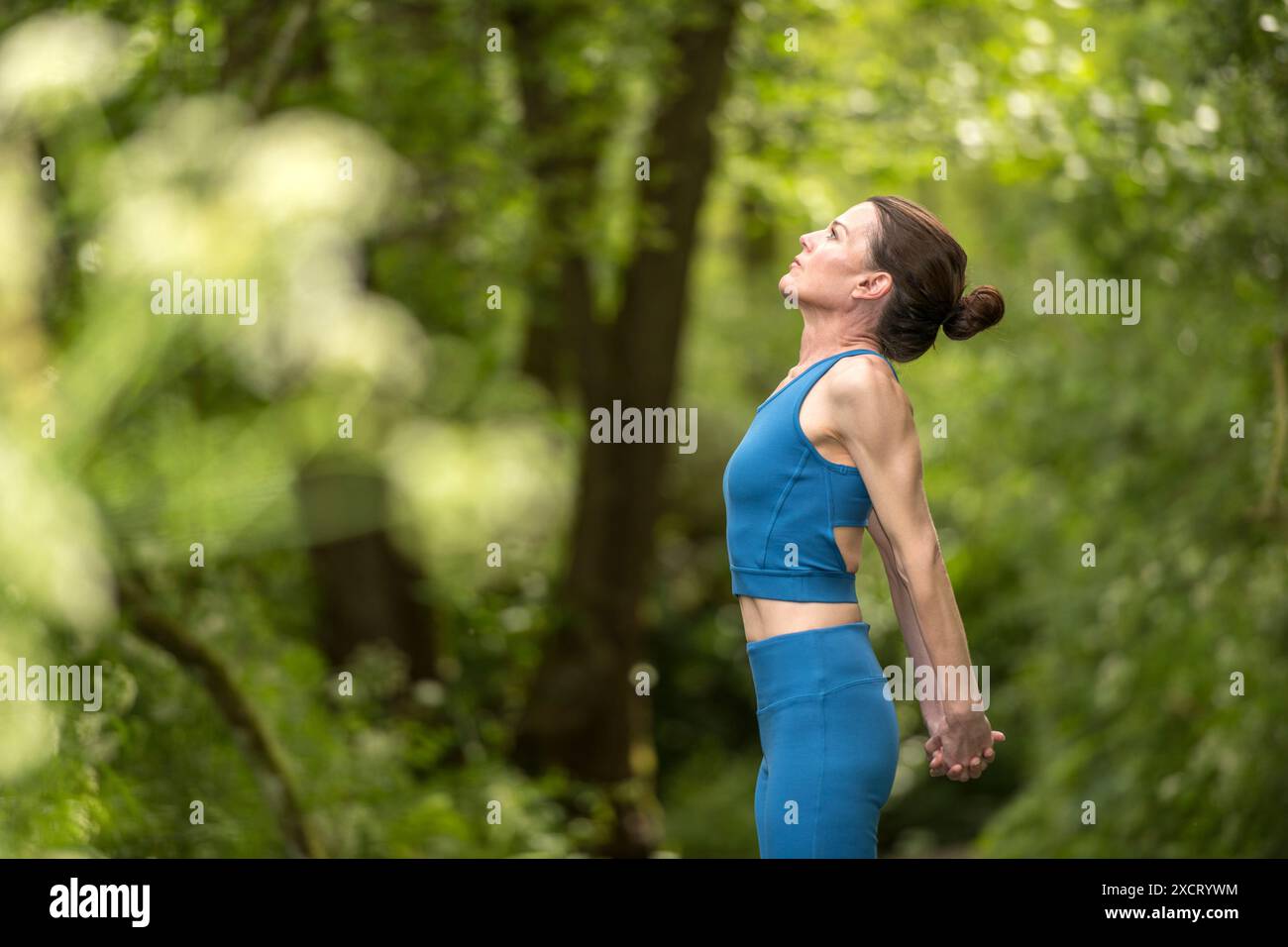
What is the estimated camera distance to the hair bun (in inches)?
113

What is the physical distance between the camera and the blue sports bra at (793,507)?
2.73m

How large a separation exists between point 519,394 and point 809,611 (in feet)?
23.3

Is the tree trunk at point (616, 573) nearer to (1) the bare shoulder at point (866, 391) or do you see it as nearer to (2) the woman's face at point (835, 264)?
(2) the woman's face at point (835, 264)

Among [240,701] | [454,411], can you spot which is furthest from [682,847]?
[240,701]

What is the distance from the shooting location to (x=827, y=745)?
Answer: 2.69 meters

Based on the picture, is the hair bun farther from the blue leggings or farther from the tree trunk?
the tree trunk

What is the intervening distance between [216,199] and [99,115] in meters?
0.52

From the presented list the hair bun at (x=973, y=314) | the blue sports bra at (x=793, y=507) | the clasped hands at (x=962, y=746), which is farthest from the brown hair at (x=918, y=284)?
the clasped hands at (x=962, y=746)

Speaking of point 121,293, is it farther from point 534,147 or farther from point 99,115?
point 534,147

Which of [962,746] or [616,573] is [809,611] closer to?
[962,746]

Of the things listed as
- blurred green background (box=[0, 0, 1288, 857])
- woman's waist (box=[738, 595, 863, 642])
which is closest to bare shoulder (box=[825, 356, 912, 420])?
woman's waist (box=[738, 595, 863, 642])

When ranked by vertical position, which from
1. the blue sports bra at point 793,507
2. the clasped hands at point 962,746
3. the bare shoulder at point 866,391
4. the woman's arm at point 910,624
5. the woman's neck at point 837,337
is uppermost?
the woman's neck at point 837,337

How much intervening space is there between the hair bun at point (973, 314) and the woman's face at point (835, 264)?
21 centimetres
